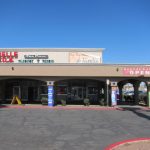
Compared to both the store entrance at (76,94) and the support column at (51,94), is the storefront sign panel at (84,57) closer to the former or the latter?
the store entrance at (76,94)

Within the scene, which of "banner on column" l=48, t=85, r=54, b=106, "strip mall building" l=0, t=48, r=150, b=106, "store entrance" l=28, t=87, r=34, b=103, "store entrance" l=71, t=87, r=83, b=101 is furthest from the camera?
"store entrance" l=71, t=87, r=83, b=101

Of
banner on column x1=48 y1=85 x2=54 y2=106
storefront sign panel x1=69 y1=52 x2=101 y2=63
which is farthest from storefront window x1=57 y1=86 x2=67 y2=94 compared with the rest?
banner on column x1=48 y1=85 x2=54 y2=106

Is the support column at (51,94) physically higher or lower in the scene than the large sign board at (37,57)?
lower

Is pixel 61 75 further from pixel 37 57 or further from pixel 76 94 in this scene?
pixel 76 94

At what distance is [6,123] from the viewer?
1697 cm

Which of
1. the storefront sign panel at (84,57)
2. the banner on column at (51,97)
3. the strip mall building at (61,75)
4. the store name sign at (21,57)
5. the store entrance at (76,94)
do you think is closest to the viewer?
the strip mall building at (61,75)

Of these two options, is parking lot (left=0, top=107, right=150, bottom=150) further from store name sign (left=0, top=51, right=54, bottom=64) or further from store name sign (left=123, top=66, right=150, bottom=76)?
store name sign (left=0, top=51, right=54, bottom=64)

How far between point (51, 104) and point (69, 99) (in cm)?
894

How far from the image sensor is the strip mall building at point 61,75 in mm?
29969

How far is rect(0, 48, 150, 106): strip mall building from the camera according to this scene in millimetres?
29969

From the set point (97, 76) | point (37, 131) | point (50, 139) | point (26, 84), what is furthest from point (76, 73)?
point (50, 139)

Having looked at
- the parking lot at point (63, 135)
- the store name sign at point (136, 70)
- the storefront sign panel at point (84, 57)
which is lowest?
the parking lot at point (63, 135)

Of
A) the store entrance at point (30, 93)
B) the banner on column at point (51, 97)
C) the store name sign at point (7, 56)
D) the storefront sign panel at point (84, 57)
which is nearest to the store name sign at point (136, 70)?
the banner on column at point (51, 97)

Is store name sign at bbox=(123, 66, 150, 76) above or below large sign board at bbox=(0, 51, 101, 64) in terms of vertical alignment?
below
